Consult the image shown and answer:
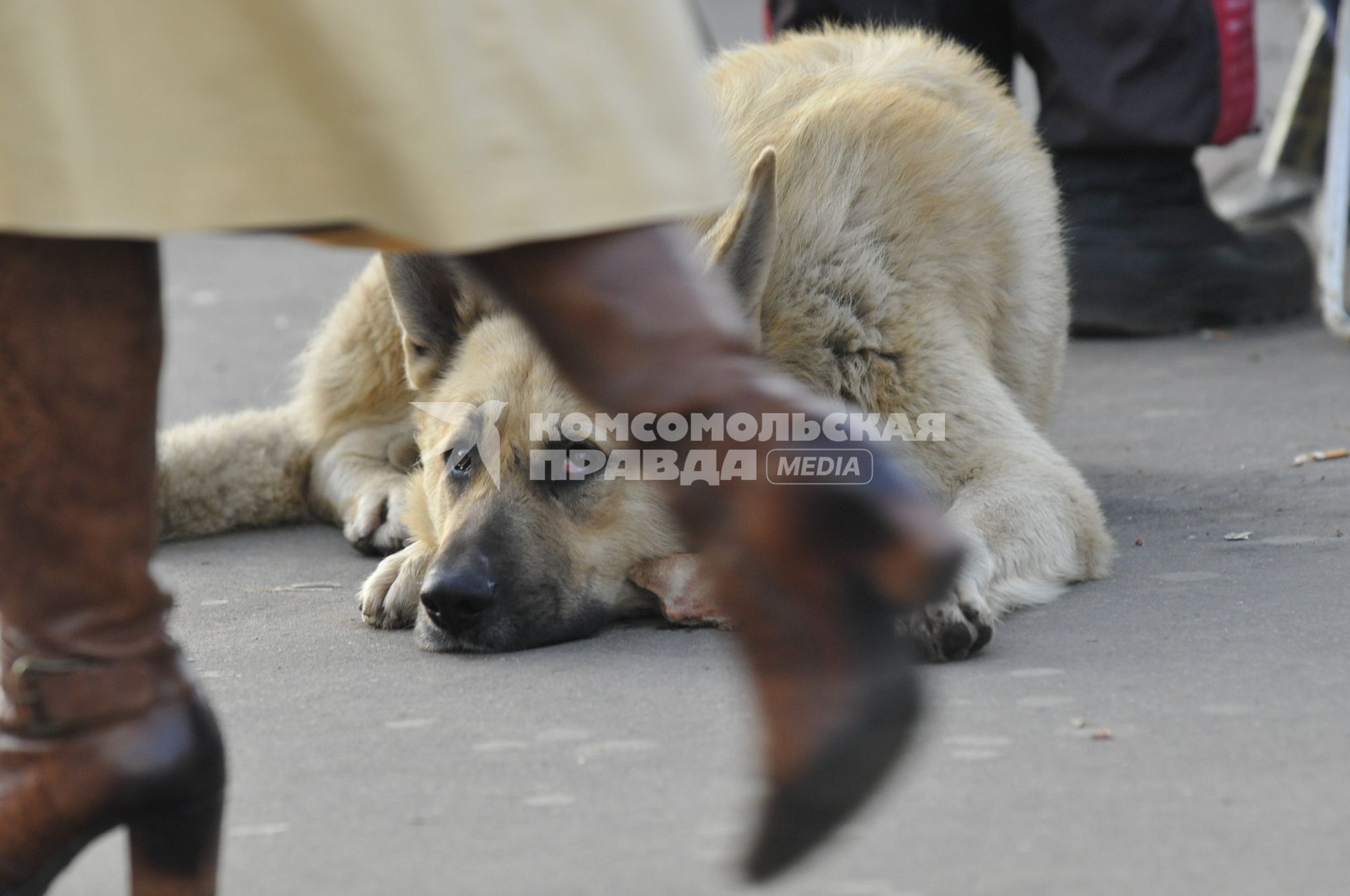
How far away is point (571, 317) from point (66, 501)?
56 cm

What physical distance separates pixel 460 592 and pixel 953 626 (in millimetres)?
868

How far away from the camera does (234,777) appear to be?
2359 mm

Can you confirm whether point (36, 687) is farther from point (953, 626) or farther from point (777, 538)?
point (953, 626)

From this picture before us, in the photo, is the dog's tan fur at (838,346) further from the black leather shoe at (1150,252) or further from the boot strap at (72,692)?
the black leather shoe at (1150,252)

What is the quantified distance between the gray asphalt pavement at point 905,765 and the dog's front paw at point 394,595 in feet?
0.25

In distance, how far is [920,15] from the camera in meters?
5.31

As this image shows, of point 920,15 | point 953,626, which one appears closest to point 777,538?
point 953,626

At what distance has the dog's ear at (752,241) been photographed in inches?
111

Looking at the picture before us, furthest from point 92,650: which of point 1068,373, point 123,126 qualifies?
point 1068,373

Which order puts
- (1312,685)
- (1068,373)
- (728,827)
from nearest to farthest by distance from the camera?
(728,827) → (1312,685) → (1068,373)

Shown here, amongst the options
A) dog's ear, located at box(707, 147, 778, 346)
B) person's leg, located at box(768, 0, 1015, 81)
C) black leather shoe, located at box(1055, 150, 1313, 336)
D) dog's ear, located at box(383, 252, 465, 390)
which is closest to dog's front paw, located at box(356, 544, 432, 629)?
dog's ear, located at box(383, 252, 465, 390)

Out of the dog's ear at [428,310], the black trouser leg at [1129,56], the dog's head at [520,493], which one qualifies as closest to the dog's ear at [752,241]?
the dog's head at [520,493]

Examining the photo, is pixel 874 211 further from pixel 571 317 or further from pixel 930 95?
pixel 571 317

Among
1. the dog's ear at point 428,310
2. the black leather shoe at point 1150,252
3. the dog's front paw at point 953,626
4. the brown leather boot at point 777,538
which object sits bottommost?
the black leather shoe at point 1150,252
